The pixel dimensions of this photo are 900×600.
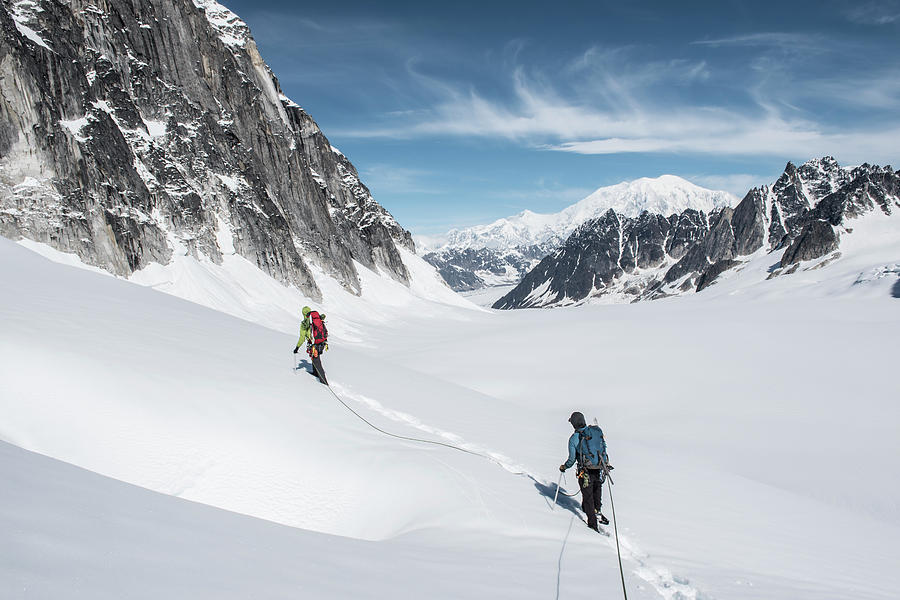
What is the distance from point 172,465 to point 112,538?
3.76 m

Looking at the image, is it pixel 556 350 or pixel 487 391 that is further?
pixel 556 350

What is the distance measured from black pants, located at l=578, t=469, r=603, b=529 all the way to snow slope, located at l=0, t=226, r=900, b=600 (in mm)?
452

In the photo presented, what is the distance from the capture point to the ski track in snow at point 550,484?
5816 millimetres

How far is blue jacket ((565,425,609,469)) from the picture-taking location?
7.90 metres

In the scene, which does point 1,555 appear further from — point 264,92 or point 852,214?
point 852,214

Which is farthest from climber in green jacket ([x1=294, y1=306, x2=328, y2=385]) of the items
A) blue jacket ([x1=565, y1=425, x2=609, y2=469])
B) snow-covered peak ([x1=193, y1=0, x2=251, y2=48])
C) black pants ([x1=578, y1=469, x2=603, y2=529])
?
snow-covered peak ([x1=193, y1=0, x2=251, y2=48])

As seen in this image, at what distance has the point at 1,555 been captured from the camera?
9.39ft

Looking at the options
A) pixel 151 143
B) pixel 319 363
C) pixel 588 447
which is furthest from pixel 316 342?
pixel 151 143

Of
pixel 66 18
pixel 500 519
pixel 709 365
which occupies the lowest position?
pixel 500 519

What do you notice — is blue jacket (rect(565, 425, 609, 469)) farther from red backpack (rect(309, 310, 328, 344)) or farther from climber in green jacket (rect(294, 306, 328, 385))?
red backpack (rect(309, 310, 328, 344))

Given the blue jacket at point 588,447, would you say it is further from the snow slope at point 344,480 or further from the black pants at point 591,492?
the snow slope at point 344,480

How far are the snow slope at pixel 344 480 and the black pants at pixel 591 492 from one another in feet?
1.48

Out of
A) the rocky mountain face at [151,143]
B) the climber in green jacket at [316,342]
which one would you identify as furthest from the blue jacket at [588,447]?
the rocky mountain face at [151,143]

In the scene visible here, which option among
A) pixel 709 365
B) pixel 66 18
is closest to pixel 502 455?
pixel 709 365
